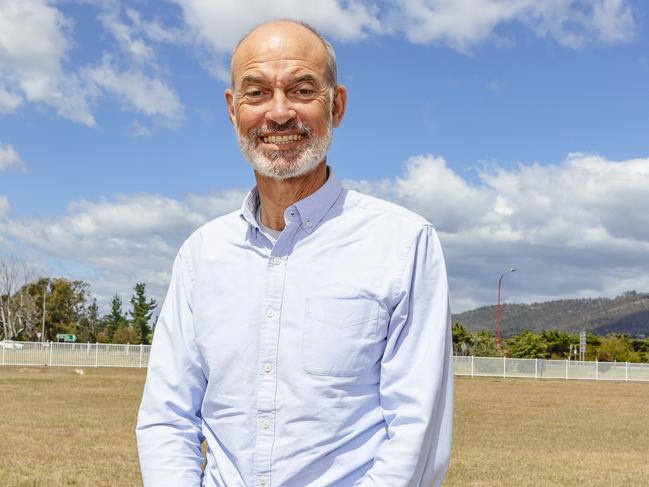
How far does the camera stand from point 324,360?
6.44 feet

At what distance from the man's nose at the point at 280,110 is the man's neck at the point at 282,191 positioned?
0.52 ft

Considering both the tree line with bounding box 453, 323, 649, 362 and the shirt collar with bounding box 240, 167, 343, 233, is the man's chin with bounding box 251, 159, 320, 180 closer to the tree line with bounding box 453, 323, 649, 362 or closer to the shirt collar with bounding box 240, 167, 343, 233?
the shirt collar with bounding box 240, 167, 343, 233

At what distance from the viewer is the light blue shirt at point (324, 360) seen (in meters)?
1.93

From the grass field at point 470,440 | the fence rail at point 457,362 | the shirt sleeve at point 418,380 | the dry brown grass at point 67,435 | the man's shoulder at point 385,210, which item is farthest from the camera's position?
the fence rail at point 457,362

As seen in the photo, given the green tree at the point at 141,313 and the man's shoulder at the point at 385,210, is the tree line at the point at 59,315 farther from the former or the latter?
the man's shoulder at the point at 385,210

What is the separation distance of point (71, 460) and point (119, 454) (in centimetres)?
85

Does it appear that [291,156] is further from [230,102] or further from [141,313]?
[141,313]

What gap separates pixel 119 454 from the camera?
11.8 meters

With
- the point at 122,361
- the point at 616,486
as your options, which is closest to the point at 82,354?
the point at 122,361

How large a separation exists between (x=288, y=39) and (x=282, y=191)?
1.30 ft

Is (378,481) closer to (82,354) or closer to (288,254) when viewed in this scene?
(288,254)

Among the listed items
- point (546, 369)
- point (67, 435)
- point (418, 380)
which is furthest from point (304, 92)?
point (546, 369)

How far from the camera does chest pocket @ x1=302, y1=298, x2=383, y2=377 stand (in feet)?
6.43

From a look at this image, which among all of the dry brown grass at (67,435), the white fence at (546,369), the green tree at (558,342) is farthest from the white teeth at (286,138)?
the green tree at (558,342)
